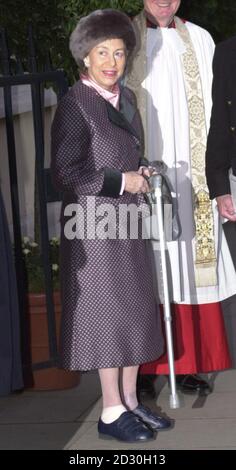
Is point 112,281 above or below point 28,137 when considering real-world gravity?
below

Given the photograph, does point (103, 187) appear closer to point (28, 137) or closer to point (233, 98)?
point (233, 98)

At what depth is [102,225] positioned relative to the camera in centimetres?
614

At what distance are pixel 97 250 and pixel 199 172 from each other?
0.96 meters

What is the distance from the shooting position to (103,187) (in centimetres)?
605

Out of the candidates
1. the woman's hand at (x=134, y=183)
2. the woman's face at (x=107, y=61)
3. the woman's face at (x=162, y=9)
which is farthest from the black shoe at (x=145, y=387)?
the woman's face at (x=162, y=9)

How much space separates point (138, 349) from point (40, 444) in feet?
1.93

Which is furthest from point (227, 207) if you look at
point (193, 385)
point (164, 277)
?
point (193, 385)

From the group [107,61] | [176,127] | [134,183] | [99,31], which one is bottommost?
[134,183]

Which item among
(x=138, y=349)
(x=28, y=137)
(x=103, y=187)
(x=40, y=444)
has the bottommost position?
(x=40, y=444)

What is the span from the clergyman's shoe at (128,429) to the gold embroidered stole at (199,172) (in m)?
1.02

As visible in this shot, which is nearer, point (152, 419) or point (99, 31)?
point (99, 31)

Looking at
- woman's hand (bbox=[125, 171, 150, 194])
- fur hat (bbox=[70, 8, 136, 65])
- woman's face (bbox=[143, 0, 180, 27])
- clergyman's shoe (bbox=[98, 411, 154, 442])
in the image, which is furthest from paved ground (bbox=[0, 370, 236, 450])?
woman's face (bbox=[143, 0, 180, 27])

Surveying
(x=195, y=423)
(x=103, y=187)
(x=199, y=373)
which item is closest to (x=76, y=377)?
(x=199, y=373)

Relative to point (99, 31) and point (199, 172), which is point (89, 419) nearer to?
point (199, 172)
